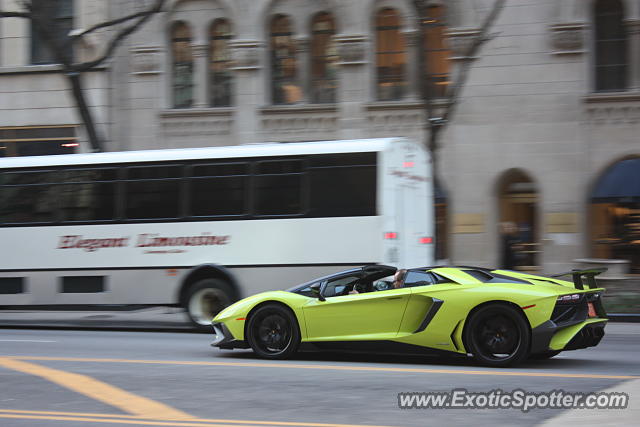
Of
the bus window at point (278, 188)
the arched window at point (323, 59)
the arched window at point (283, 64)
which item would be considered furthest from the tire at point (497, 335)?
the arched window at point (283, 64)

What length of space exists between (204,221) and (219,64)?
10996mm

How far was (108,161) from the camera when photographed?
15852 mm

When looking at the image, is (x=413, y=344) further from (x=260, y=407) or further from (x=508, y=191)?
(x=508, y=191)

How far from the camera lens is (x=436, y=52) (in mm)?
23625

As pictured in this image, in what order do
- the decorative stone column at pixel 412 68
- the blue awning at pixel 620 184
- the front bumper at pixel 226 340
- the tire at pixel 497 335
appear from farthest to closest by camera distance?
the decorative stone column at pixel 412 68, the blue awning at pixel 620 184, the front bumper at pixel 226 340, the tire at pixel 497 335

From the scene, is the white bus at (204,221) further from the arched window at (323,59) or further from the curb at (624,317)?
the arched window at (323,59)

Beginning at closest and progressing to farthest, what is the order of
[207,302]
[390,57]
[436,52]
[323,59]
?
1. [207,302]
2. [436,52]
3. [390,57]
4. [323,59]

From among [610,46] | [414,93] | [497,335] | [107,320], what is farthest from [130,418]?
[610,46]

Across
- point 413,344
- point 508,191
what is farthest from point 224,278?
point 508,191

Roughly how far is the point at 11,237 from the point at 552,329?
10885 mm

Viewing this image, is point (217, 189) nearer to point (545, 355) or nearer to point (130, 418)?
point (545, 355)

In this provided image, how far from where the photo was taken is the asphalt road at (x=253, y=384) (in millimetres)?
6695

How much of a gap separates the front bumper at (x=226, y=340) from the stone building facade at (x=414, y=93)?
13200 millimetres

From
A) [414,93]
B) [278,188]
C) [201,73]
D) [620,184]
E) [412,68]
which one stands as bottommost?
[278,188]
